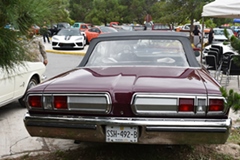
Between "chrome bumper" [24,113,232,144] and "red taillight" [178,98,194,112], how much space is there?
0.36 ft

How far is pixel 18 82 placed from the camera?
5773mm

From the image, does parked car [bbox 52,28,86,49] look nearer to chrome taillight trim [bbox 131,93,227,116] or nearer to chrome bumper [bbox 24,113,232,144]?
chrome bumper [bbox 24,113,232,144]

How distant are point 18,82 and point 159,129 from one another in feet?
11.6

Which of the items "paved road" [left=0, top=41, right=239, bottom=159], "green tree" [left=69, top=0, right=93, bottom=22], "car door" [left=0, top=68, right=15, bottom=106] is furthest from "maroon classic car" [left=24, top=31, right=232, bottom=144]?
"green tree" [left=69, top=0, right=93, bottom=22]

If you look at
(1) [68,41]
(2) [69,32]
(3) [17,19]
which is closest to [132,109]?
(3) [17,19]

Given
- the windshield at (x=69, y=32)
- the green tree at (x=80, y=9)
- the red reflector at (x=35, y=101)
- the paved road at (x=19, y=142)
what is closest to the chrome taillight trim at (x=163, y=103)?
→ the red reflector at (x=35, y=101)

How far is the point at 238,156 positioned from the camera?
4.02m

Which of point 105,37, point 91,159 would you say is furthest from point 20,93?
point 91,159

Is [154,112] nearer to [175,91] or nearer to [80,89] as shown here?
[175,91]

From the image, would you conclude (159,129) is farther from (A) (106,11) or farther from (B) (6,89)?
(A) (106,11)

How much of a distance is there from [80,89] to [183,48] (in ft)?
6.40

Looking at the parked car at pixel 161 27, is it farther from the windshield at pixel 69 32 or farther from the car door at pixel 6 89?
the car door at pixel 6 89

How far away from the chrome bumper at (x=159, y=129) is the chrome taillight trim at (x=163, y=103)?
0.27 ft

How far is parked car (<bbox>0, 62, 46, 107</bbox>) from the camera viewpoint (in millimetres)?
5223
